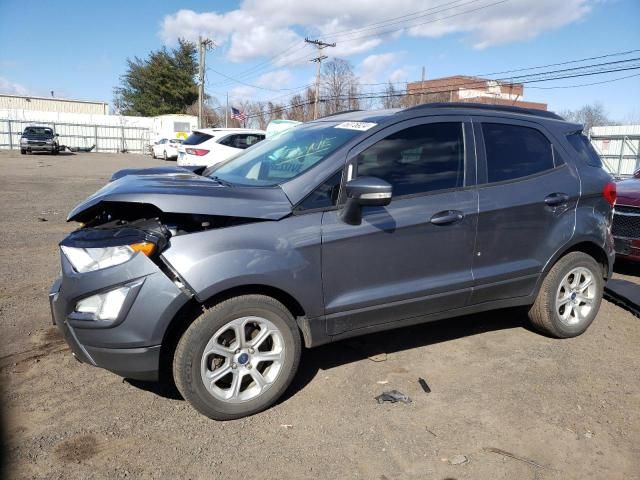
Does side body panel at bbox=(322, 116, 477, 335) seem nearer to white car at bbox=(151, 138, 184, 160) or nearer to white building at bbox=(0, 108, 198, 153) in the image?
white car at bbox=(151, 138, 184, 160)

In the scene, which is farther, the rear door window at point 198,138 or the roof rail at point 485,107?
the rear door window at point 198,138

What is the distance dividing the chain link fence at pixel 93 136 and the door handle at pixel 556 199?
130ft

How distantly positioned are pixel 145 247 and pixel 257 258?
2.04ft

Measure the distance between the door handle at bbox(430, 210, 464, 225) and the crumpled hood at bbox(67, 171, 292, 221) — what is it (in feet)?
3.52

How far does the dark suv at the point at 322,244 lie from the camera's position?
9.21 feet

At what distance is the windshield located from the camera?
3.47 meters

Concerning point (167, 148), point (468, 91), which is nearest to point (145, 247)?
point (167, 148)

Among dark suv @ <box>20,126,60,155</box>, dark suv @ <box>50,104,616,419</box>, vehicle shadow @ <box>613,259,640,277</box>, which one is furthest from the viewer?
dark suv @ <box>20,126,60,155</box>

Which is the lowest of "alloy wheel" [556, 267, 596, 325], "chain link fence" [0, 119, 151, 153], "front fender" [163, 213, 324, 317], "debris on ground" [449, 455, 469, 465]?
"debris on ground" [449, 455, 469, 465]

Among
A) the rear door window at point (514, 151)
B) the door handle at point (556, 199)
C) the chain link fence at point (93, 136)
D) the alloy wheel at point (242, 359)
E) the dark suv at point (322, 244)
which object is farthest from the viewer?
the chain link fence at point (93, 136)

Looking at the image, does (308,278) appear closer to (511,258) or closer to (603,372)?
(511,258)

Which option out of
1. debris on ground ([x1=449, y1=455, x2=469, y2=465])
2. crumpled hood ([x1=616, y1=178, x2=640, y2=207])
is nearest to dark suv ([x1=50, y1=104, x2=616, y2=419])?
debris on ground ([x1=449, y1=455, x2=469, y2=465])

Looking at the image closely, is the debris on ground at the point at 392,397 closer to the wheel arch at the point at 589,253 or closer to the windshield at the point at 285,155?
the windshield at the point at 285,155

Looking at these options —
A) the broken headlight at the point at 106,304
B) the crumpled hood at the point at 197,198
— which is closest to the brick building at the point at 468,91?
the crumpled hood at the point at 197,198
